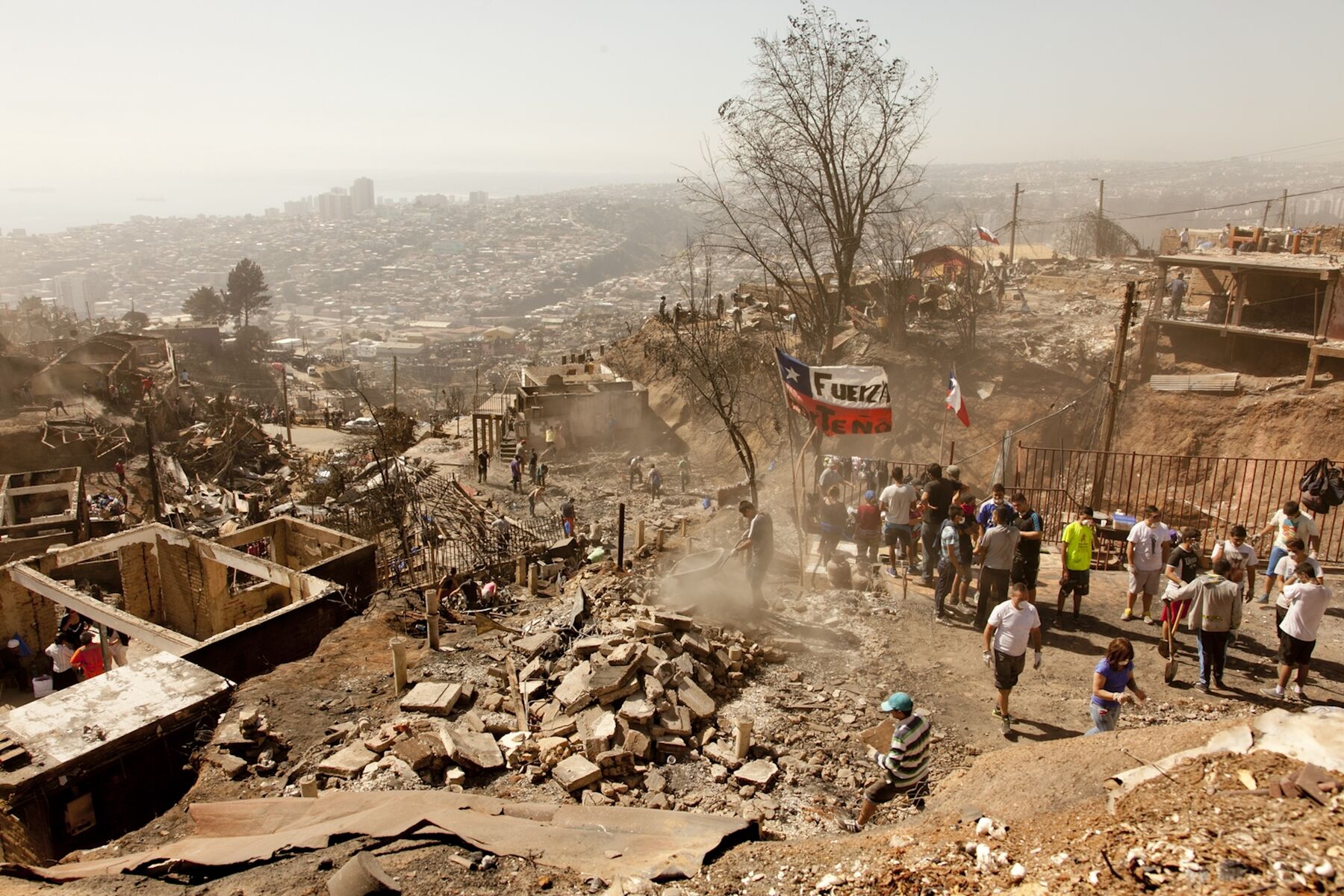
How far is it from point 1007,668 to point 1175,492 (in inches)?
335

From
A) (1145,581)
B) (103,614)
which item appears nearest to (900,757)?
(1145,581)

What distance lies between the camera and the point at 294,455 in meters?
34.8

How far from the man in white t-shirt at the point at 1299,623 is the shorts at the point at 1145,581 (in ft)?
5.09

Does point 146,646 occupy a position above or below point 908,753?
below

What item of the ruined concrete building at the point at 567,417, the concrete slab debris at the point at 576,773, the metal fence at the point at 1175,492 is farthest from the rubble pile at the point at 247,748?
the ruined concrete building at the point at 567,417

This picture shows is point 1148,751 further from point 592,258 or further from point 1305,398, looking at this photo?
point 592,258

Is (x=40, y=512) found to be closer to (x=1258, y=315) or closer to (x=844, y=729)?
(x=844, y=729)

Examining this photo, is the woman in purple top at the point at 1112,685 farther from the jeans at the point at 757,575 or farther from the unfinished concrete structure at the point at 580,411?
the unfinished concrete structure at the point at 580,411

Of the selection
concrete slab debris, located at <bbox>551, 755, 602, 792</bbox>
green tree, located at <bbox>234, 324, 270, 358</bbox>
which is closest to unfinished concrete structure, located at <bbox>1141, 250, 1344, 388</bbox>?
concrete slab debris, located at <bbox>551, 755, 602, 792</bbox>

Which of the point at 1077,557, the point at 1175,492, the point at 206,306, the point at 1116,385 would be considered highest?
the point at 1116,385

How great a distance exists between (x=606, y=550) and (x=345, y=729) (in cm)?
910

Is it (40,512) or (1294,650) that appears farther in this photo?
(40,512)

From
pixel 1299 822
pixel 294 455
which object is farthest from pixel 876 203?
pixel 294 455

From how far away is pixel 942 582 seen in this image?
29.9ft
